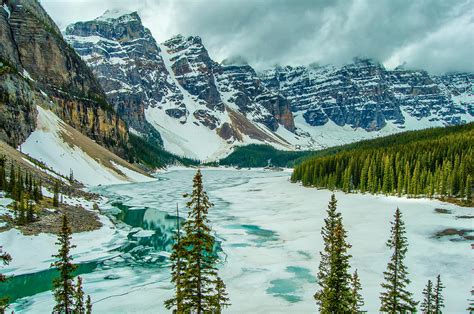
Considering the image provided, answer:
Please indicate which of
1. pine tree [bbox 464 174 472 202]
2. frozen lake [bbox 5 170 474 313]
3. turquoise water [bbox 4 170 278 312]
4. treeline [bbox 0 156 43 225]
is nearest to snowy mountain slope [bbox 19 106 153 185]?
turquoise water [bbox 4 170 278 312]

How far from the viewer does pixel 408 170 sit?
70.4 m

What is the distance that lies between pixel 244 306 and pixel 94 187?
7927cm

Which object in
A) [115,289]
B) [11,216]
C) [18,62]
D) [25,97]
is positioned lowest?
[115,289]

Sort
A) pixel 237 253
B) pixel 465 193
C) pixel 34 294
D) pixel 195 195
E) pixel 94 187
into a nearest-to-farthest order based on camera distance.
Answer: pixel 195 195 → pixel 34 294 → pixel 237 253 → pixel 465 193 → pixel 94 187

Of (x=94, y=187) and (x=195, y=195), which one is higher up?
(x=195, y=195)

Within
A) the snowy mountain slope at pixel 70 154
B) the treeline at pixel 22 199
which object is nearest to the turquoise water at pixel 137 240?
the treeline at pixel 22 199

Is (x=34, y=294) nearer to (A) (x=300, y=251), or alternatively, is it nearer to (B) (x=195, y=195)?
(B) (x=195, y=195)

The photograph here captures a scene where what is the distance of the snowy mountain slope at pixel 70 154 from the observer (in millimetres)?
94375

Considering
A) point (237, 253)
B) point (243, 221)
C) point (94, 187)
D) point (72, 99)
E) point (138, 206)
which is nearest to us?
point (237, 253)

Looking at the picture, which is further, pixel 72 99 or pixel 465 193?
pixel 72 99

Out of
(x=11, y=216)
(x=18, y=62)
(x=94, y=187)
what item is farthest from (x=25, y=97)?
(x=11, y=216)

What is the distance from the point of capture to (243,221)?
177 ft

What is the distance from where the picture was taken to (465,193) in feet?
198

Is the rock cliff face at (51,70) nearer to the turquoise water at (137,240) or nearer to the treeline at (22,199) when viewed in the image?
the turquoise water at (137,240)
